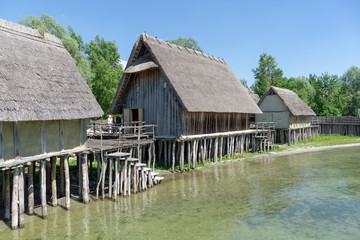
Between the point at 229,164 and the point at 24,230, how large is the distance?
1416cm

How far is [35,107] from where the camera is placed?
9562 millimetres

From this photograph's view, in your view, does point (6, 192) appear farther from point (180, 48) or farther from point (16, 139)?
point (180, 48)

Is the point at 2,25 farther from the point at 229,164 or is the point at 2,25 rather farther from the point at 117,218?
the point at 229,164

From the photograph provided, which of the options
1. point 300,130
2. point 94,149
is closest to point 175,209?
point 94,149

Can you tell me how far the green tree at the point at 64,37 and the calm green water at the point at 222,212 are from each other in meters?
21.4

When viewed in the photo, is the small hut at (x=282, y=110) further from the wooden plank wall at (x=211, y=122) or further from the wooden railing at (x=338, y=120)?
the wooden plank wall at (x=211, y=122)

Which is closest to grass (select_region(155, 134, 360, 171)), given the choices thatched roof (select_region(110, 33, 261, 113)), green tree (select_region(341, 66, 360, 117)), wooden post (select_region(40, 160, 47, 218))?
thatched roof (select_region(110, 33, 261, 113))

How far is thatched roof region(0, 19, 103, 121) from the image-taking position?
9.18m

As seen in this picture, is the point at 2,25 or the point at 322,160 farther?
the point at 322,160

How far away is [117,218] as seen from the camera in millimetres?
10070

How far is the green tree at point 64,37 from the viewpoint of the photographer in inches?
1244

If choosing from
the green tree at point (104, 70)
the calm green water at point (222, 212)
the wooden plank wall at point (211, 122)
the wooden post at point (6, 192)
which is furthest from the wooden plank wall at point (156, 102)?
the green tree at point (104, 70)

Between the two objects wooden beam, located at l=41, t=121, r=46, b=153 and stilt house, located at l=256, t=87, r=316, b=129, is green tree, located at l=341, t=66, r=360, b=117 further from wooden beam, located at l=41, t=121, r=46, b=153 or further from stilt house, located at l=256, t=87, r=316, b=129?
wooden beam, located at l=41, t=121, r=46, b=153

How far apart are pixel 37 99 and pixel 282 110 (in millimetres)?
26196
